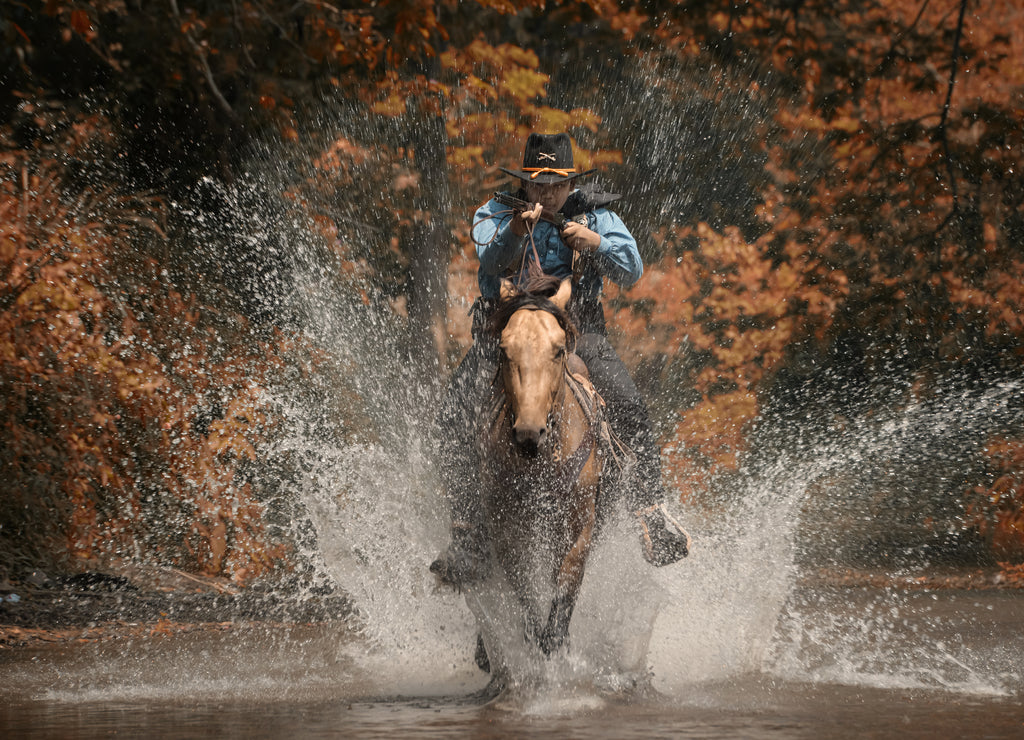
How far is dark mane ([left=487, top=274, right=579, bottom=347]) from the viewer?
5578 mm

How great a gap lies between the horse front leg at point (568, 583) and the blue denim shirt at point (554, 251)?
135 centimetres

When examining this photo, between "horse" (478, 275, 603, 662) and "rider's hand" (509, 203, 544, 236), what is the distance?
1.45 feet

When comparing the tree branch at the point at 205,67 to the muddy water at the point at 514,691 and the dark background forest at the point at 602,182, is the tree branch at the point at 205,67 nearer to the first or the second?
the dark background forest at the point at 602,182

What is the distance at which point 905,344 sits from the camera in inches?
488

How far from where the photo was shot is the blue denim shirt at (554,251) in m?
6.51

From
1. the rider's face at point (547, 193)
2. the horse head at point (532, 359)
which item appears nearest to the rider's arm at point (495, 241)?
the rider's face at point (547, 193)

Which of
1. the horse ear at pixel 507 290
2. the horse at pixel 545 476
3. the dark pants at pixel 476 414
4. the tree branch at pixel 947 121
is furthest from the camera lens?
the tree branch at pixel 947 121

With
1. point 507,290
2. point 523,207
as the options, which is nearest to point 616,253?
point 523,207

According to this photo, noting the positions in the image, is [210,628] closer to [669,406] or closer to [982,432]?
[669,406]

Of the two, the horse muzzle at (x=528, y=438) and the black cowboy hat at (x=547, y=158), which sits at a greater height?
the black cowboy hat at (x=547, y=158)

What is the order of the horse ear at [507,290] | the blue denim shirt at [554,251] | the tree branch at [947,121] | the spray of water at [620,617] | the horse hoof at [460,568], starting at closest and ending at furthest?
the horse ear at [507,290]
the horse hoof at [460,568]
the spray of water at [620,617]
the blue denim shirt at [554,251]
the tree branch at [947,121]

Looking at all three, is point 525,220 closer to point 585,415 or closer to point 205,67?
point 585,415

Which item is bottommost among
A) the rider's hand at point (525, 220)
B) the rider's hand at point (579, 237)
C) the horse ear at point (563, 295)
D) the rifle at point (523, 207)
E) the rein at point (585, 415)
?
the rein at point (585, 415)

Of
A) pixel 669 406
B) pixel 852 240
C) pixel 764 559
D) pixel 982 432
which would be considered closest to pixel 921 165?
pixel 852 240
